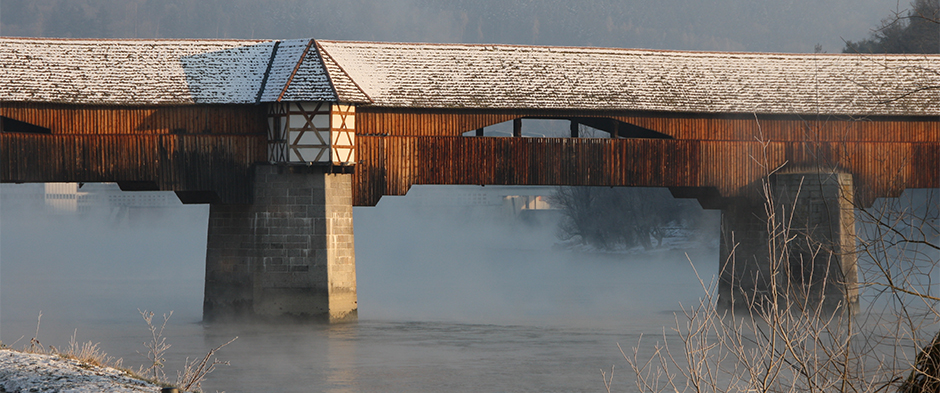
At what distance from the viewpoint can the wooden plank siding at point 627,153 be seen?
17484 mm

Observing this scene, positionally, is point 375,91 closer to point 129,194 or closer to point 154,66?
point 154,66

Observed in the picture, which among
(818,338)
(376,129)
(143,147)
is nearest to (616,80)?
(376,129)

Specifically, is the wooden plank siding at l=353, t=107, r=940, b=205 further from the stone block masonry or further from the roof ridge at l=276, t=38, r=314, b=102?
Answer: the roof ridge at l=276, t=38, r=314, b=102

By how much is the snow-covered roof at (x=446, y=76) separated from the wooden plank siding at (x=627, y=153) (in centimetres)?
35

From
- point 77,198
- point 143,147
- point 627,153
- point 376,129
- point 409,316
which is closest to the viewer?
point 143,147

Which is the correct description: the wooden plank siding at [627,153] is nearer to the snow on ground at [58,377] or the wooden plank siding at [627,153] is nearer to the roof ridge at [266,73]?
the roof ridge at [266,73]

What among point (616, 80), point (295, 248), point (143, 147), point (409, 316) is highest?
point (616, 80)

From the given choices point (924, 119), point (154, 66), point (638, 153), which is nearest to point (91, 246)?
point (154, 66)

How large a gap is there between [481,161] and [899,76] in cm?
837

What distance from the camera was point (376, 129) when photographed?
57.0ft

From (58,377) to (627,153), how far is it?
43.5 feet

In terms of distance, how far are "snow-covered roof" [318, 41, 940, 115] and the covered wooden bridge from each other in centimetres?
4

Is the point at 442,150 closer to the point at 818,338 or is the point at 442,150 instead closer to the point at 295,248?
the point at 295,248

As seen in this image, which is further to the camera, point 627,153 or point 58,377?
point 627,153
